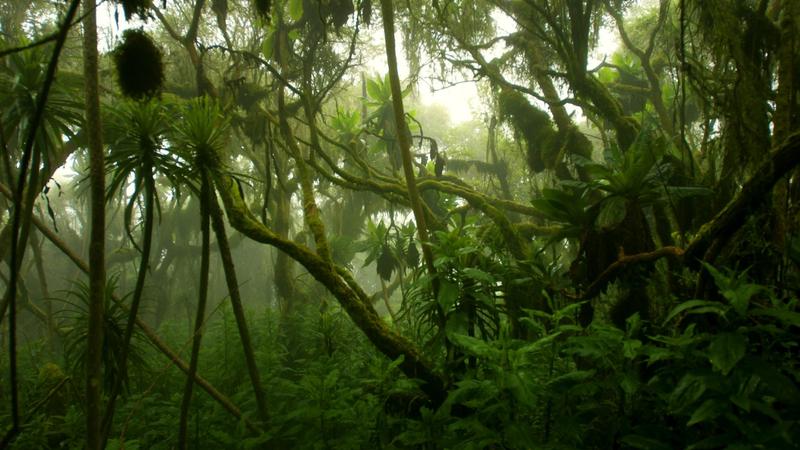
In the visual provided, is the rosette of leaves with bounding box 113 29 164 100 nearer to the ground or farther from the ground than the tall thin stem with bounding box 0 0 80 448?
farther from the ground

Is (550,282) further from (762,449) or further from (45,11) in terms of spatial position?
(45,11)

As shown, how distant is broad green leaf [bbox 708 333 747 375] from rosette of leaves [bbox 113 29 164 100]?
9.36 feet

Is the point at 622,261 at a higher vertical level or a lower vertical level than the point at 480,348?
higher

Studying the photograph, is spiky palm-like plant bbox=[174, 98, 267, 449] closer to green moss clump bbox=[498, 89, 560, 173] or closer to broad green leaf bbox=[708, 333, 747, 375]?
broad green leaf bbox=[708, 333, 747, 375]

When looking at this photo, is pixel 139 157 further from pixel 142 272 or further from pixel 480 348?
pixel 480 348

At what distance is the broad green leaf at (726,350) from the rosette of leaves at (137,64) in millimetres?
2852

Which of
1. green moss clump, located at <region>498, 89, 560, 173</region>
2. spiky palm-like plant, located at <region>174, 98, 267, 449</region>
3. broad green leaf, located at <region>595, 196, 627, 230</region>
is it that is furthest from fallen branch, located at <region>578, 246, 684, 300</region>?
green moss clump, located at <region>498, 89, 560, 173</region>

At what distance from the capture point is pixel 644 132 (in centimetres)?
311

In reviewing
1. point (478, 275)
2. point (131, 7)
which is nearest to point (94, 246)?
point (131, 7)

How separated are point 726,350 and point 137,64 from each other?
2.96 metres

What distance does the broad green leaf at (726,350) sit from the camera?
1.52m

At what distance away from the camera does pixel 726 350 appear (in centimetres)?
157

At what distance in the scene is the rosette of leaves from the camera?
2.44 metres

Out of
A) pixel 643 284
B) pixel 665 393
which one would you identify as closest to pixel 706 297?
pixel 665 393
